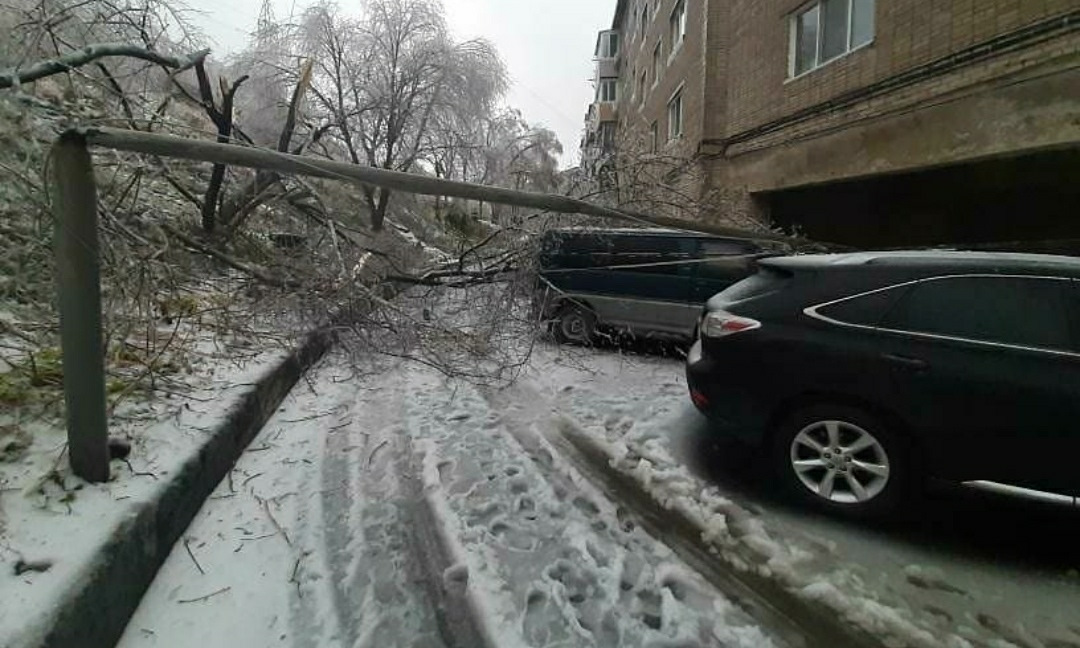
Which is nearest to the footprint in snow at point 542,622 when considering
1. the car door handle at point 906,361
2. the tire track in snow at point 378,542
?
the tire track in snow at point 378,542

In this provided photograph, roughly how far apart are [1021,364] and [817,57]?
25.9 feet

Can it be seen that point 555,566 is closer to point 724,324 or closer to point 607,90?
point 724,324

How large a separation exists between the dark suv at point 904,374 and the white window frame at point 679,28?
12.9 metres

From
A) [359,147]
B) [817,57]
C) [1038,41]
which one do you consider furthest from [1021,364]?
[359,147]

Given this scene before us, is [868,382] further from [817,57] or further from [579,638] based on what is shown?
[817,57]

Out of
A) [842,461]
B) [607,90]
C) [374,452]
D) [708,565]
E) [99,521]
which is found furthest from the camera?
[607,90]

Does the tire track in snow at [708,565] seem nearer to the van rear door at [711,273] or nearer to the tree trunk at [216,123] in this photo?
the van rear door at [711,273]

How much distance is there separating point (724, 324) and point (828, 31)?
7.77m

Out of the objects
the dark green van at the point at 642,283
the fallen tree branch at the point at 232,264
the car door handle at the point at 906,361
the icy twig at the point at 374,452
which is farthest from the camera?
the dark green van at the point at 642,283

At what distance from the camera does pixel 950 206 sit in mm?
9086

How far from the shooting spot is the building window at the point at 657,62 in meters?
17.4

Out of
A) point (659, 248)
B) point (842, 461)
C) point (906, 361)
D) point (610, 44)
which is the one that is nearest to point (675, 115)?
point (659, 248)

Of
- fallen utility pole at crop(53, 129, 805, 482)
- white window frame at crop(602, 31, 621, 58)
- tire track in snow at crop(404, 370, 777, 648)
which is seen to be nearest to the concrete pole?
fallen utility pole at crop(53, 129, 805, 482)

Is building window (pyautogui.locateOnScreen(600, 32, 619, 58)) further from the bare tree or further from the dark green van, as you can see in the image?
the dark green van
